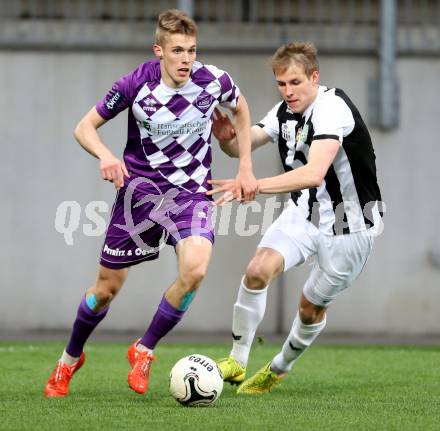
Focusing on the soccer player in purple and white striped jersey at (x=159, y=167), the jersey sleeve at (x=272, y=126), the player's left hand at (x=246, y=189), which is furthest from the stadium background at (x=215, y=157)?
the player's left hand at (x=246, y=189)

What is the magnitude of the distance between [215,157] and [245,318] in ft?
17.0

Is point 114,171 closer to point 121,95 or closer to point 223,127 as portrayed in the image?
point 121,95

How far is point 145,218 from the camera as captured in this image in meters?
6.84

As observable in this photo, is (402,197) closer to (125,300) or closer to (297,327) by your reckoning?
(125,300)

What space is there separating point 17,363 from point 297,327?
8.54 ft

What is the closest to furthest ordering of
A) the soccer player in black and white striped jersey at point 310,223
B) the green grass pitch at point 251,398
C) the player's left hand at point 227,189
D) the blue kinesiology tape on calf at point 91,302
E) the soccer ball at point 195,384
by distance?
the green grass pitch at point 251,398 → the soccer ball at point 195,384 → the player's left hand at point 227,189 → the soccer player in black and white striped jersey at point 310,223 → the blue kinesiology tape on calf at point 91,302

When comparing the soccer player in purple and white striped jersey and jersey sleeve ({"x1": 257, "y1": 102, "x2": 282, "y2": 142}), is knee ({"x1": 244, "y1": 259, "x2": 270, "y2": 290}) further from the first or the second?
jersey sleeve ({"x1": 257, "y1": 102, "x2": 282, "y2": 142})

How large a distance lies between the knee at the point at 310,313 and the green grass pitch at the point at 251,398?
42 centimetres

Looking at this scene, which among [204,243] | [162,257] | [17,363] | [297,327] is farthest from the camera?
[162,257]

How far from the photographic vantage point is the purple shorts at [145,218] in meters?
6.79

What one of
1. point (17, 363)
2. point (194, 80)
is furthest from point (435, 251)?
point (194, 80)

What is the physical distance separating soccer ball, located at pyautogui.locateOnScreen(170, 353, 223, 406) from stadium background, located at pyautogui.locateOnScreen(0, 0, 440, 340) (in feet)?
19.6

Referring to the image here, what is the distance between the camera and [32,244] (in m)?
12.1

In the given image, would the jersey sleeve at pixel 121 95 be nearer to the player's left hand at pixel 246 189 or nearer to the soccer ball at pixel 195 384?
the player's left hand at pixel 246 189
